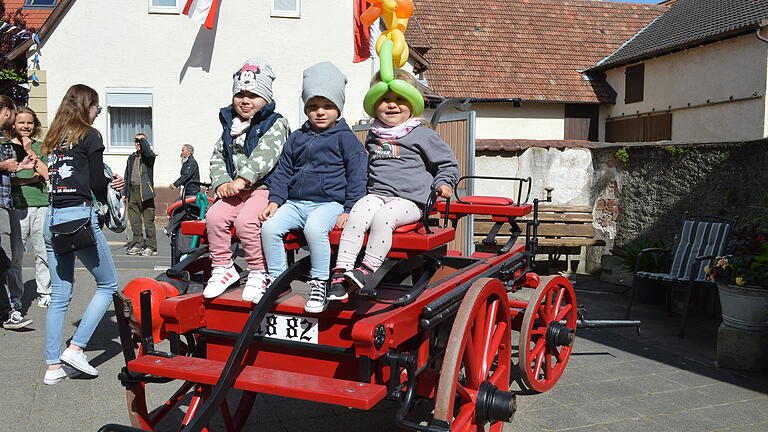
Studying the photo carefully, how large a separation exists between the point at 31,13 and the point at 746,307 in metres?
21.2

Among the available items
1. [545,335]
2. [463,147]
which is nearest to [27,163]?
[545,335]

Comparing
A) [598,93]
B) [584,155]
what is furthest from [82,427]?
[598,93]

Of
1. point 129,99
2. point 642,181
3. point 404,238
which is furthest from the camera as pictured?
point 129,99

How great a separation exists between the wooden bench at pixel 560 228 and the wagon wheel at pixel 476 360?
228 inches

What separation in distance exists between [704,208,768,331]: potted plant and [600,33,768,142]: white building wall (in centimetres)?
1170

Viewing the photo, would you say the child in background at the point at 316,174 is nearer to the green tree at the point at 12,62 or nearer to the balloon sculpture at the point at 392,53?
the balloon sculpture at the point at 392,53

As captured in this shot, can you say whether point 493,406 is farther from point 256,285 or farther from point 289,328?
point 256,285

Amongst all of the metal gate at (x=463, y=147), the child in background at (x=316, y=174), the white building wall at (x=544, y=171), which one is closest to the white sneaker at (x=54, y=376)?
the child in background at (x=316, y=174)

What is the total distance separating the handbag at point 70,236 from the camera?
426cm

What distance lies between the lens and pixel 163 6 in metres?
15.1

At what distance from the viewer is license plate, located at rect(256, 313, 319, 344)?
290cm

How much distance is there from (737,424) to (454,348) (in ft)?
7.52

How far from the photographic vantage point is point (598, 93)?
2200 centimetres

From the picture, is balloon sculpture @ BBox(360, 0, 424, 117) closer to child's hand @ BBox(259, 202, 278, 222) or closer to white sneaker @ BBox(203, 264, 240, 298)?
child's hand @ BBox(259, 202, 278, 222)
